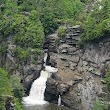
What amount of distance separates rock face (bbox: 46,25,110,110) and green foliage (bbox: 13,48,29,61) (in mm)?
4262

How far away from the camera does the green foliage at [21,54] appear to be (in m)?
63.8

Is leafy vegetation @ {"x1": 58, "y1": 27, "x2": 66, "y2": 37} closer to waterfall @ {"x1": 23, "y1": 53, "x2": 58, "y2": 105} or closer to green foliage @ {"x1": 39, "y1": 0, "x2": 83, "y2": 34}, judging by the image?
green foliage @ {"x1": 39, "y1": 0, "x2": 83, "y2": 34}

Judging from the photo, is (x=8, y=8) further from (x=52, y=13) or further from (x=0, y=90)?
(x=0, y=90)

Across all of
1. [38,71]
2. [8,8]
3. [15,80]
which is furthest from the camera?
[8,8]

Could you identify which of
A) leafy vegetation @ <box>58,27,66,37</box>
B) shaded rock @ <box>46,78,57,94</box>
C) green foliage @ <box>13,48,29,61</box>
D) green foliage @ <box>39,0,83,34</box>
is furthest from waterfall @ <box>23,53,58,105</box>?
green foliage @ <box>39,0,83,34</box>

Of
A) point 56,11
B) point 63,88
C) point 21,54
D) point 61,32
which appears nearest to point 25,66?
point 21,54

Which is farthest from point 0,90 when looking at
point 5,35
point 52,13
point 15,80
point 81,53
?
point 52,13

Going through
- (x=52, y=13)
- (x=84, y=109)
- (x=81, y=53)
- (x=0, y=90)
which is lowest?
(x=84, y=109)

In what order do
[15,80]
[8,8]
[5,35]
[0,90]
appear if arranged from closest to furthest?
[0,90] → [15,80] → [5,35] → [8,8]

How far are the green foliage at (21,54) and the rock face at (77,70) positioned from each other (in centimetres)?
426

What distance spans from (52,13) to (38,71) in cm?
1364

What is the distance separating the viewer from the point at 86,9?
80000 millimetres

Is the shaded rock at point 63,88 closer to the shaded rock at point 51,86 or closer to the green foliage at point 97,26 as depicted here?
the shaded rock at point 51,86

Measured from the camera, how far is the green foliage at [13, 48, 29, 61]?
6378cm
